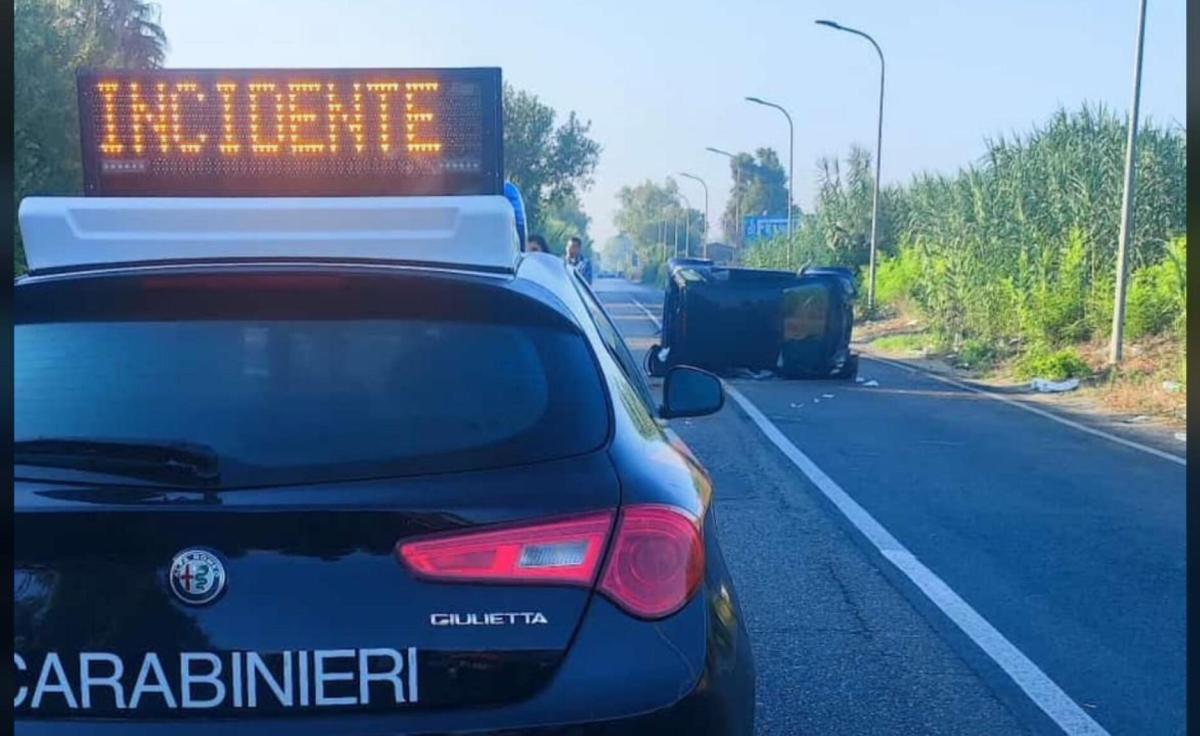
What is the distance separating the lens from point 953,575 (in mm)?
6672

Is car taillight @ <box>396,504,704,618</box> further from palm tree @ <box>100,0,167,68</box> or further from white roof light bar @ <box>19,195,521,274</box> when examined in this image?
palm tree @ <box>100,0,167,68</box>

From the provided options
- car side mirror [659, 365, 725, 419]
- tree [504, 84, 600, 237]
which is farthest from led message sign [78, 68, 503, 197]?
tree [504, 84, 600, 237]

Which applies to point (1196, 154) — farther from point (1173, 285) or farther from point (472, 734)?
point (1173, 285)

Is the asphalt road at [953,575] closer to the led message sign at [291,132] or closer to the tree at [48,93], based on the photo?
the led message sign at [291,132]

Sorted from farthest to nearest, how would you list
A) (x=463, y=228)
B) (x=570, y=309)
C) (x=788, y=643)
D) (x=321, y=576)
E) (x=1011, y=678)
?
1. (x=788, y=643)
2. (x=1011, y=678)
3. (x=463, y=228)
4. (x=570, y=309)
5. (x=321, y=576)

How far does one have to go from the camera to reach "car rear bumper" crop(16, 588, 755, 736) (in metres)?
2.21

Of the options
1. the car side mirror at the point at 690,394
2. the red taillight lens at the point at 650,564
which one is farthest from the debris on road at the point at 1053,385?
the red taillight lens at the point at 650,564

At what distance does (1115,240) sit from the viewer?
22266mm

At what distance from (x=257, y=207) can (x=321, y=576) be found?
1.13 m

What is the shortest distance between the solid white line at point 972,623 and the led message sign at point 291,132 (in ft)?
9.20

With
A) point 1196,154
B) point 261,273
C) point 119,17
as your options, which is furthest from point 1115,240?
point 119,17

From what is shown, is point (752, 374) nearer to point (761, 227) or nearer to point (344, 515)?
point (344, 515)

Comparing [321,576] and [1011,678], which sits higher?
[321,576]

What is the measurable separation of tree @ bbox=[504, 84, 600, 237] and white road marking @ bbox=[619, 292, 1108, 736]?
44.4m
